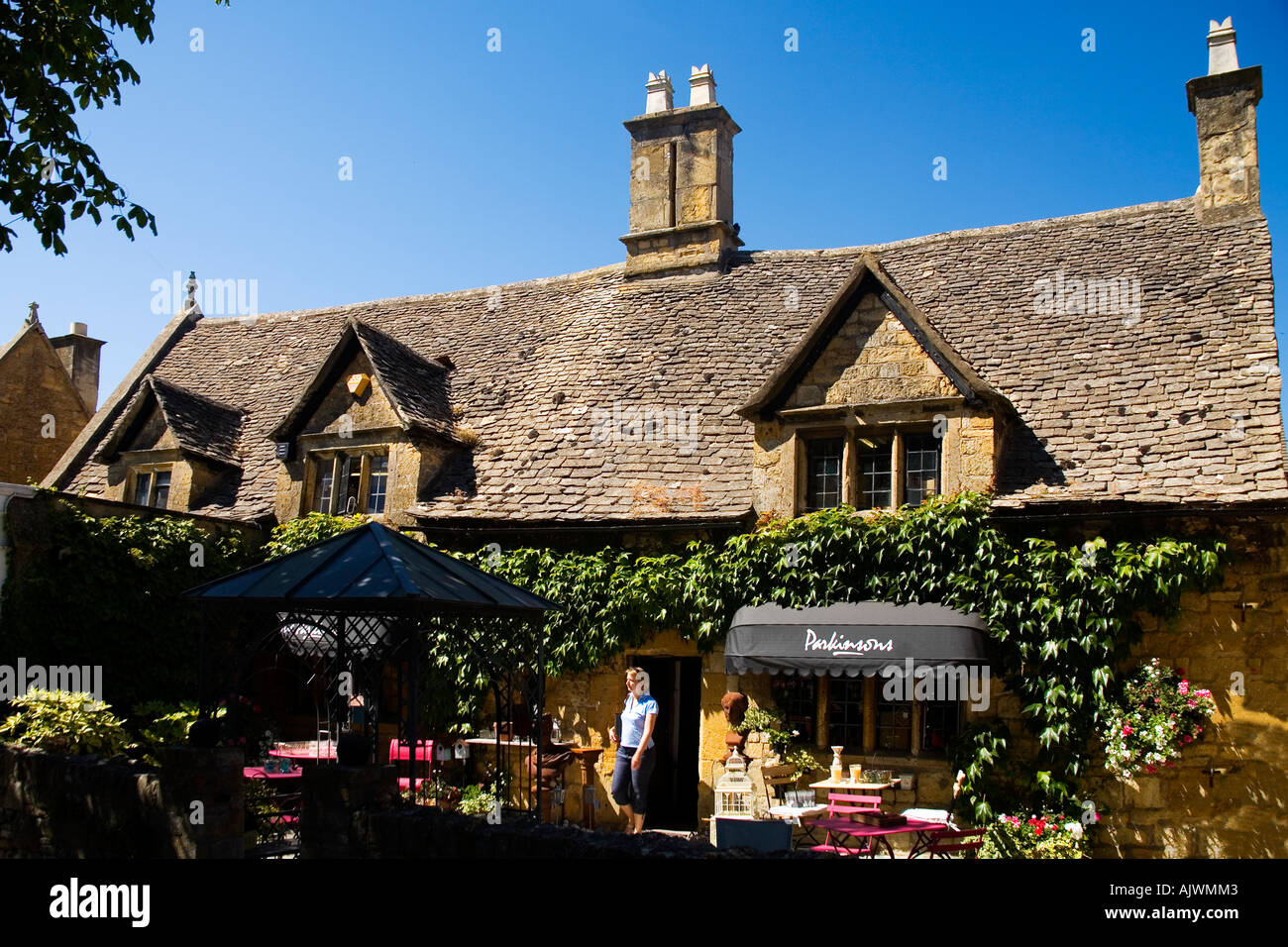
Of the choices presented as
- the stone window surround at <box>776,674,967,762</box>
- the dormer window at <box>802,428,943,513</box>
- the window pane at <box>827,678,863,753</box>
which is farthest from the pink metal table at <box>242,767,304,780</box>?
the dormer window at <box>802,428,943,513</box>

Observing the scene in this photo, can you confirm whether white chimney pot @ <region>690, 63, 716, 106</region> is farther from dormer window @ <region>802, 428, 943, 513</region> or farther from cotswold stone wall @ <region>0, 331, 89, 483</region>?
cotswold stone wall @ <region>0, 331, 89, 483</region>

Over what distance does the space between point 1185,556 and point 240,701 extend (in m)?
12.7

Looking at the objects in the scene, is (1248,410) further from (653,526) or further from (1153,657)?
(653,526)

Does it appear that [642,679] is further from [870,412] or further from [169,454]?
[169,454]

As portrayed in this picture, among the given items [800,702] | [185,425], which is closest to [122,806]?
[800,702]

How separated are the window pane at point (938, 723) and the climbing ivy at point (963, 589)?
1.84 feet

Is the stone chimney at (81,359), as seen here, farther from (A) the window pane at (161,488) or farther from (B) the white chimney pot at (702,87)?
(B) the white chimney pot at (702,87)

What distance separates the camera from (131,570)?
583 inches

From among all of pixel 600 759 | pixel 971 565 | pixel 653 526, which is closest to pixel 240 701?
pixel 600 759

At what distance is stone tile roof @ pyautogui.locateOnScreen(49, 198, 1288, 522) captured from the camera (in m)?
13.0

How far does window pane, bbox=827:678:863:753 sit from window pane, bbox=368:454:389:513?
7615 mm

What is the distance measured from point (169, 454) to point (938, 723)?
13315 mm

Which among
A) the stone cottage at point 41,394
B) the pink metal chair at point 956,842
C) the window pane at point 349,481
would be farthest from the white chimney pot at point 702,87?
the stone cottage at point 41,394

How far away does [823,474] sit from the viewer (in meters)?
14.1
